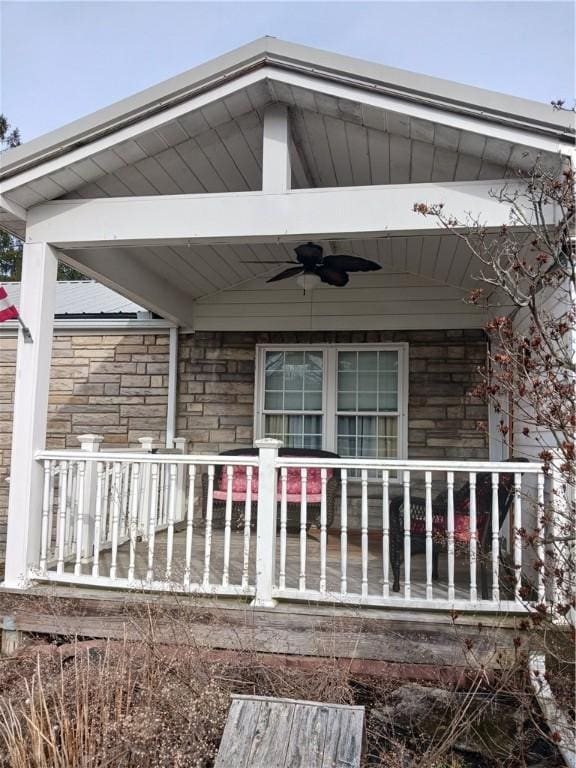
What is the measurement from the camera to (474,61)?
14.1ft

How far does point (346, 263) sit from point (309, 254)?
1.22 feet

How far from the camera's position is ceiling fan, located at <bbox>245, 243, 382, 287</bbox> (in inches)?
204

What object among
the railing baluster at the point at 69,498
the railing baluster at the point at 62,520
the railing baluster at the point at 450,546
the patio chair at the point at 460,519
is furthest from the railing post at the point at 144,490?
the railing baluster at the point at 450,546

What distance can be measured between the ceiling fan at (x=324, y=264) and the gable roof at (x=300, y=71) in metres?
1.68

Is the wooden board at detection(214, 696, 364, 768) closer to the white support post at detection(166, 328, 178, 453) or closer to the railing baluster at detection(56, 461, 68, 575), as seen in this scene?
the railing baluster at detection(56, 461, 68, 575)

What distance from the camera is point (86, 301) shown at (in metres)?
8.28

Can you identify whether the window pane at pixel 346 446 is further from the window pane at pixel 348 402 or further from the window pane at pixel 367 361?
the window pane at pixel 367 361

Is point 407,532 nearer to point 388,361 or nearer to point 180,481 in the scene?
point 388,361

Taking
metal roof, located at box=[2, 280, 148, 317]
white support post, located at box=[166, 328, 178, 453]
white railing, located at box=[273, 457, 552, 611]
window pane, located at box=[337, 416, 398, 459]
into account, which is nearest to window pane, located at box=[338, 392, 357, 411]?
window pane, located at box=[337, 416, 398, 459]

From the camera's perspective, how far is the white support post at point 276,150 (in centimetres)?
386

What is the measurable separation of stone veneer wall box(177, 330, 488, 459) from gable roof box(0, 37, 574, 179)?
10.9 feet

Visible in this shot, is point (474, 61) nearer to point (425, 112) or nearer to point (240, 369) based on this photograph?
point (425, 112)

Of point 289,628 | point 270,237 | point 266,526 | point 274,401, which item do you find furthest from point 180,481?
point 270,237

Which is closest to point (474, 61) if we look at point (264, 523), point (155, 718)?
point (264, 523)
